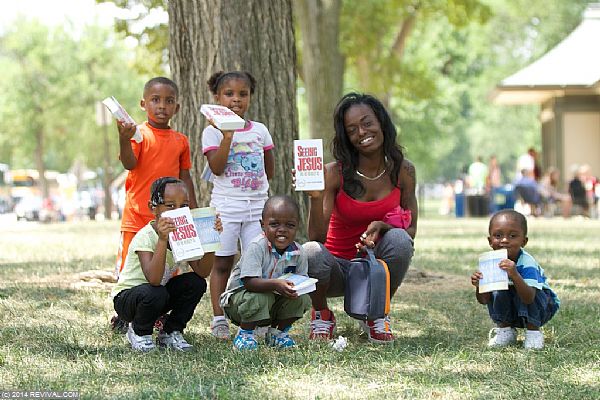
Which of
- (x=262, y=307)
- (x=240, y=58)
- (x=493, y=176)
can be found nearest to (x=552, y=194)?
(x=493, y=176)

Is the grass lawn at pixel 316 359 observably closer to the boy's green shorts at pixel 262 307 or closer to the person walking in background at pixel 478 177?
the boy's green shorts at pixel 262 307

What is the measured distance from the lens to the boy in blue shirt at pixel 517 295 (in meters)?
5.59

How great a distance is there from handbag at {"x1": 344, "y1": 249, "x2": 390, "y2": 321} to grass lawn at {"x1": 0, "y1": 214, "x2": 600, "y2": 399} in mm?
207

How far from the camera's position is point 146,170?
6.40m

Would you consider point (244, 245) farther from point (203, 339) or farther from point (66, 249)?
point (66, 249)

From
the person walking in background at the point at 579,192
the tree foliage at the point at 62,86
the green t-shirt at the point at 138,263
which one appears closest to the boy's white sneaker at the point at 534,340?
the green t-shirt at the point at 138,263

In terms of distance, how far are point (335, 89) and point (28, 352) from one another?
1532cm

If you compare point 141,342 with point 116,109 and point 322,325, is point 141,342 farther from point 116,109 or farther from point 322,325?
point 116,109

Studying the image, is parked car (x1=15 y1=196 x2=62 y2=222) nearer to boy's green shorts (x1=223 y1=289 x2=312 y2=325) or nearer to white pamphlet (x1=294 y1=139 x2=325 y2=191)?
boy's green shorts (x1=223 y1=289 x2=312 y2=325)

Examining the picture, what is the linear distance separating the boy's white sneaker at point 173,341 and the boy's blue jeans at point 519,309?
1.81 m

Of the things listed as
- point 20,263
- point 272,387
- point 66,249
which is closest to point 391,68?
point 66,249

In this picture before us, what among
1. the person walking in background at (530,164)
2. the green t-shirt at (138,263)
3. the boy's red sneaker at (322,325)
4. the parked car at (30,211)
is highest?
the person walking in background at (530,164)

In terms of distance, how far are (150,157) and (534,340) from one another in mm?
2689

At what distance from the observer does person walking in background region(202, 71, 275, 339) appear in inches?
248
